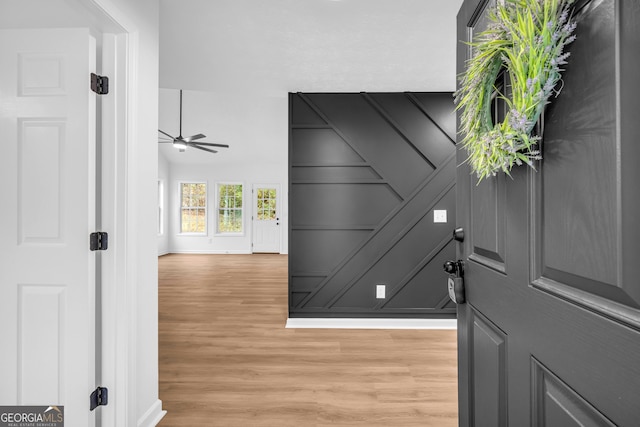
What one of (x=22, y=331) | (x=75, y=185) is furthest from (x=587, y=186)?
(x=22, y=331)

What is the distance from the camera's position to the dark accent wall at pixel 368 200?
10.9 feet

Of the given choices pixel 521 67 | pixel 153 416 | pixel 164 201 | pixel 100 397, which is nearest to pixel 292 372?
pixel 153 416

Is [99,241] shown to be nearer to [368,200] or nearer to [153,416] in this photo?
[153,416]

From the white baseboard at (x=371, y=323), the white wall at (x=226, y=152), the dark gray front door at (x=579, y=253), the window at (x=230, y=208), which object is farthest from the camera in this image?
the window at (x=230, y=208)

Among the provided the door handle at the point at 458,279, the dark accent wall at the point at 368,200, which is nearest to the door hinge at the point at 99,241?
the door handle at the point at 458,279

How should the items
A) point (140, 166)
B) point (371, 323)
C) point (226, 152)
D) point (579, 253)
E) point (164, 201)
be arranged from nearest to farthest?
point (579, 253), point (140, 166), point (371, 323), point (226, 152), point (164, 201)

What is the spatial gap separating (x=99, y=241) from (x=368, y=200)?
251 cm

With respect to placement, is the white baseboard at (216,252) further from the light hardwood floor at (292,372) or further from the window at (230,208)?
the light hardwood floor at (292,372)

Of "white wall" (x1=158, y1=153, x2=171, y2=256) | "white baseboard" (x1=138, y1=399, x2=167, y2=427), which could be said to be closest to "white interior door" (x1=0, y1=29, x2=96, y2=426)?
"white baseboard" (x1=138, y1=399, x2=167, y2=427)

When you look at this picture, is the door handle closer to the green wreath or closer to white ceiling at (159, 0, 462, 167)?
the green wreath

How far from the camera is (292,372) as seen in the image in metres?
2.28

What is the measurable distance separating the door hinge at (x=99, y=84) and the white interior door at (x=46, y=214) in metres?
0.03

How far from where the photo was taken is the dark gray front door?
19.5 inches

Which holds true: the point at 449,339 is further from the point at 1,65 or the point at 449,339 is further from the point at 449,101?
the point at 1,65
